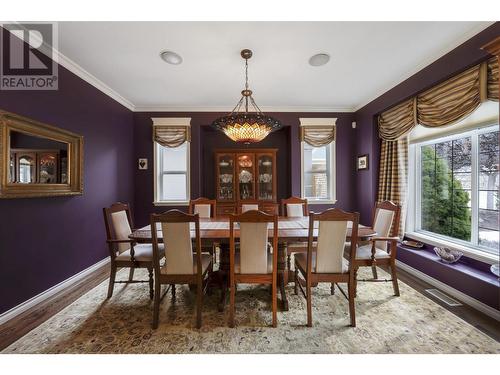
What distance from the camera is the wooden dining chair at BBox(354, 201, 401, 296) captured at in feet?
6.82

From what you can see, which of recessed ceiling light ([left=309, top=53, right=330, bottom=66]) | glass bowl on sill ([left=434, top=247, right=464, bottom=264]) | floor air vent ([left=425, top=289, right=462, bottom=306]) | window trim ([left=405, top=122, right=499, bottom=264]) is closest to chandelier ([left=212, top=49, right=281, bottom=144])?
recessed ceiling light ([left=309, top=53, right=330, bottom=66])

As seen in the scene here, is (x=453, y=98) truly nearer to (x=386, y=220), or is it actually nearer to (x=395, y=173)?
(x=395, y=173)

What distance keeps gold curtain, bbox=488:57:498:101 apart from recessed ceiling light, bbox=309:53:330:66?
4.48 feet

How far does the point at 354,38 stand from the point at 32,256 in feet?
12.2

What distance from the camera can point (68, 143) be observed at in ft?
7.97

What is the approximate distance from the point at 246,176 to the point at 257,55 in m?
2.12

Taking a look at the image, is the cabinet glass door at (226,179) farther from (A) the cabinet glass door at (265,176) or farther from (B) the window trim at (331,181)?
(B) the window trim at (331,181)

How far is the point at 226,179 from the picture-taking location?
13.2ft

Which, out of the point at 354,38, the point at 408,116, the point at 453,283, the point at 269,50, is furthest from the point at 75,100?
the point at 453,283

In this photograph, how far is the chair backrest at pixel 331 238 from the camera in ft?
5.49

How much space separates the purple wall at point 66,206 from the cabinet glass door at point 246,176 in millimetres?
1973

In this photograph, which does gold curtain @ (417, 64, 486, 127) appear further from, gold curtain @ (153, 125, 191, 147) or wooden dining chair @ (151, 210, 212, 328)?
gold curtain @ (153, 125, 191, 147)

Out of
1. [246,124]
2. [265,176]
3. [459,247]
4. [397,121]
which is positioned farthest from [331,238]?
[265,176]

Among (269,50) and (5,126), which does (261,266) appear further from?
(5,126)
